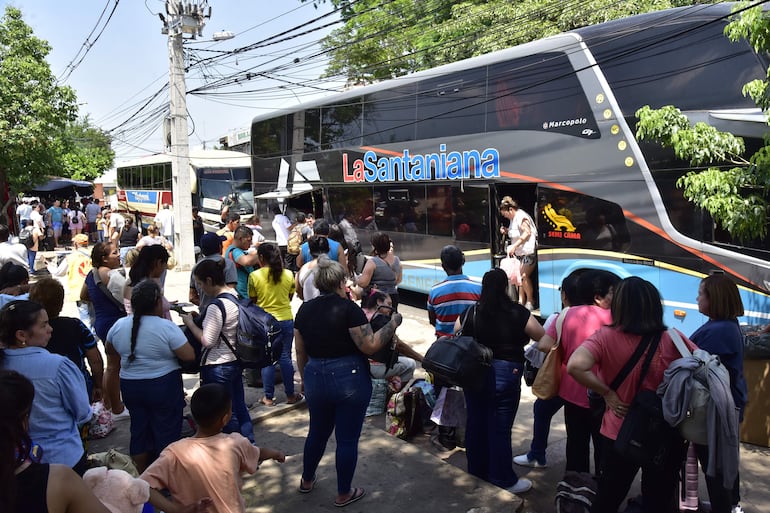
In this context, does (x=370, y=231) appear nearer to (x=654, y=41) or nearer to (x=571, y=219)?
(x=571, y=219)

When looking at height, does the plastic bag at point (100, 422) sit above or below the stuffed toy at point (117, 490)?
below

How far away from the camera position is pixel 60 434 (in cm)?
314

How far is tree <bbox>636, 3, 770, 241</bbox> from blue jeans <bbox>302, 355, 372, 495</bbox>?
4045 millimetres

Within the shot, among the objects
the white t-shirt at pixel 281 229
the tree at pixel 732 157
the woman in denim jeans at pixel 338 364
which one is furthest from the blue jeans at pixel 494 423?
the white t-shirt at pixel 281 229

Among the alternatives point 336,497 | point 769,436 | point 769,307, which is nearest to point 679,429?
point 336,497

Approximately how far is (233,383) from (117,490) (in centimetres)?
227

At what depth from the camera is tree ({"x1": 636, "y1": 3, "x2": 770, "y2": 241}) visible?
18.4 ft

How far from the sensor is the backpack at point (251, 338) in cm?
463

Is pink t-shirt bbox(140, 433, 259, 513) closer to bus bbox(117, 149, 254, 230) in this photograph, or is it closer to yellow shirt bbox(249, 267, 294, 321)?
yellow shirt bbox(249, 267, 294, 321)

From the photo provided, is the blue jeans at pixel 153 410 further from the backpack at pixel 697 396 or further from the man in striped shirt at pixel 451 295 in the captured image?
the backpack at pixel 697 396

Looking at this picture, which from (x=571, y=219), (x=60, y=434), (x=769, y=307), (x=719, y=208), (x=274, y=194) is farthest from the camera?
(x=274, y=194)

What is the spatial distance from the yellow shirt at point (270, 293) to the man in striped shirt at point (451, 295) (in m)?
1.57

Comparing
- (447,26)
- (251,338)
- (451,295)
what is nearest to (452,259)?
(451,295)

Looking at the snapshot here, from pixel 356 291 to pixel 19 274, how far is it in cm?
336
